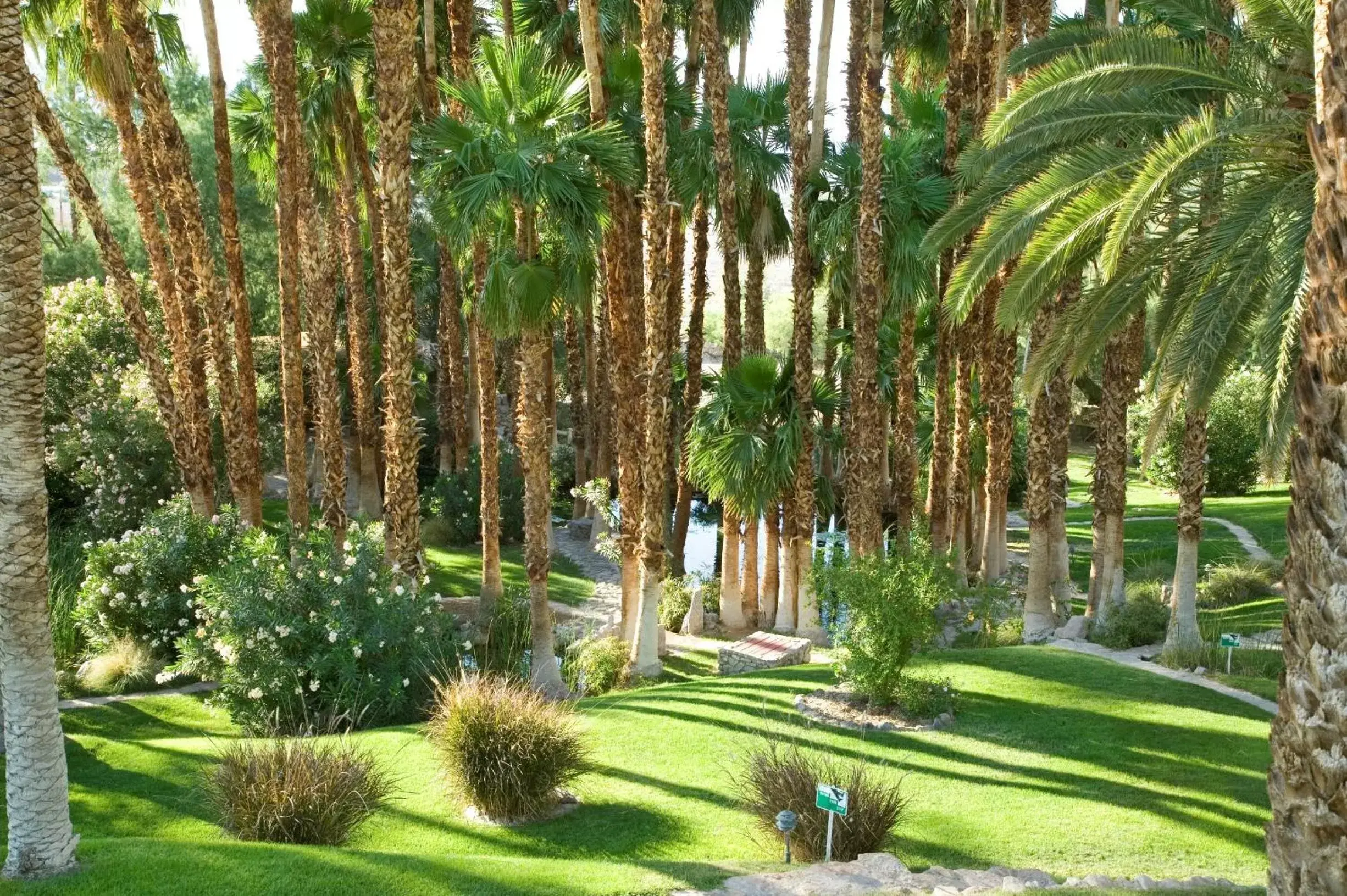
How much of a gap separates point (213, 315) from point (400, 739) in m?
8.48

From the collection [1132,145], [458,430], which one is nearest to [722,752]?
[1132,145]

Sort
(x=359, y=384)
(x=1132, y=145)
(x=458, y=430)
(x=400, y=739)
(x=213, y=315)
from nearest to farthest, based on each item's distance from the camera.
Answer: (x=1132, y=145) < (x=400, y=739) < (x=213, y=315) < (x=359, y=384) < (x=458, y=430)

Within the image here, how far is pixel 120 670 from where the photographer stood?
14.2 m

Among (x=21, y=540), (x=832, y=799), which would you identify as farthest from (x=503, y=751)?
(x=21, y=540)

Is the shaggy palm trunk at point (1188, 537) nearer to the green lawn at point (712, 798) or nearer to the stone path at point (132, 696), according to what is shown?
the green lawn at point (712, 798)

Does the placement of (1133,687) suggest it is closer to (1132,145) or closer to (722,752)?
(722,752)

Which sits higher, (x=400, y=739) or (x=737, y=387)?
(x=737, y=387)

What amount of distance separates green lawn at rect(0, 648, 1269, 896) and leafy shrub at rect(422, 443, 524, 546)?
459 inches

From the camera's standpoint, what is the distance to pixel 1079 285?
14414 mm

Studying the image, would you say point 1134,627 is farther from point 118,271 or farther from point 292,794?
point 118,271

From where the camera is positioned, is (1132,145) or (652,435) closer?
(1132,145)

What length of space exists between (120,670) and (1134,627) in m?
13.1

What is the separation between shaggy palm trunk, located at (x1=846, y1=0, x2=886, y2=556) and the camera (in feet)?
51.0

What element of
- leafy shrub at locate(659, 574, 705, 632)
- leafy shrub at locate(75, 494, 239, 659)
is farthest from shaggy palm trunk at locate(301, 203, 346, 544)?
leafy shrub at locate(659, 574, 705, 632)
